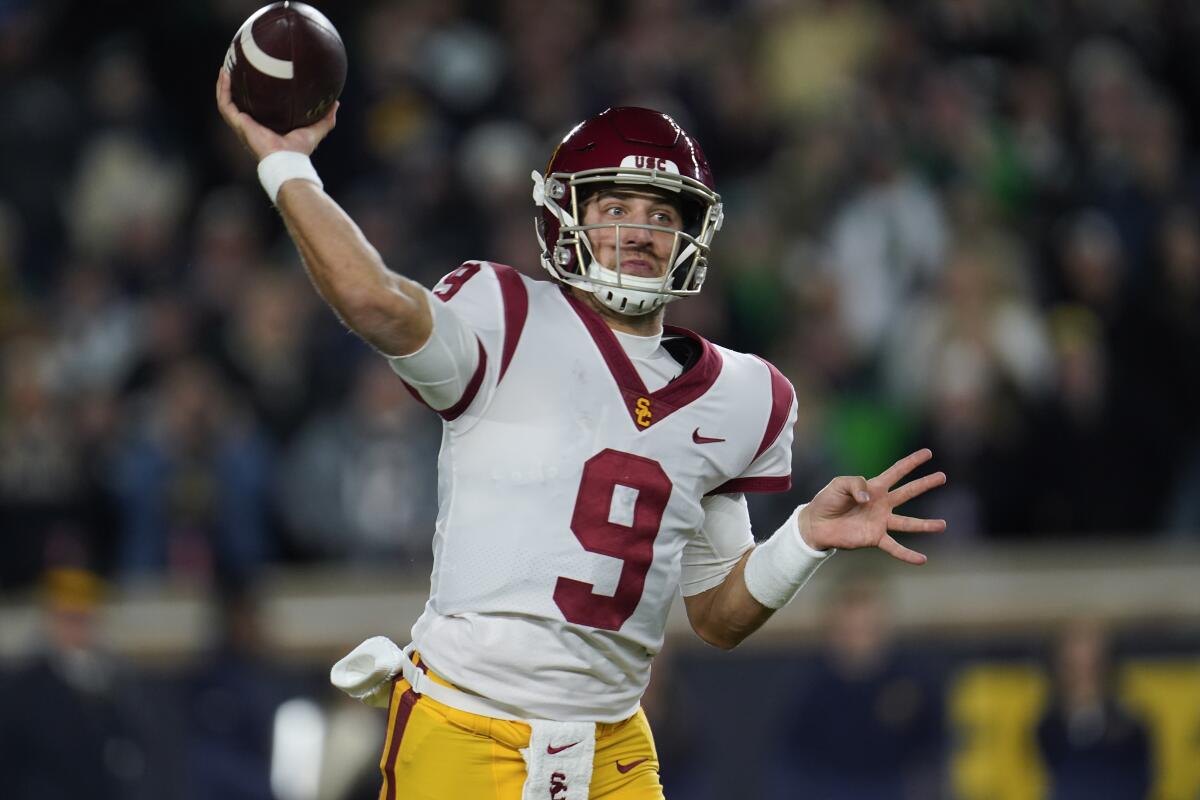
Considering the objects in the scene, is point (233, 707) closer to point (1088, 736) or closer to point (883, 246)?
point (1088, 736)

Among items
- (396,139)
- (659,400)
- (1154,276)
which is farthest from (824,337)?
(659,400)

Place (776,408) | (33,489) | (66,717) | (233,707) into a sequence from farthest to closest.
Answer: (33,489) → (233,707) → (66,717) → (776,408)

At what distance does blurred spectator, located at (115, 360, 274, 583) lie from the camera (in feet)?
27.2

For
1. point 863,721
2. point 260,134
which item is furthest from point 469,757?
point 863,721

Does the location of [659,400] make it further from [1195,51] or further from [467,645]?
[1195,51]

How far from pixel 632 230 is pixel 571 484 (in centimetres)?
52

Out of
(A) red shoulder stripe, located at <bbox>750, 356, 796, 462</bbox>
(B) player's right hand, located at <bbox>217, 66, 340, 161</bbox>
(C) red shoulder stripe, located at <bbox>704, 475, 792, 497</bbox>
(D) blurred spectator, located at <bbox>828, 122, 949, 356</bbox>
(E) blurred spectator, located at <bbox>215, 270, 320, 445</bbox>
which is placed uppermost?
(D) blurred spectator, located at <bbox>828, 122, 949, 356</bbox>

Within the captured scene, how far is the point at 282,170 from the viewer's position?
3.46 metres

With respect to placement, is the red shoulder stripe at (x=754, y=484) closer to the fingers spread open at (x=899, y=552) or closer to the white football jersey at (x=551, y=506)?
the white football jersey at (x=551, y=506)

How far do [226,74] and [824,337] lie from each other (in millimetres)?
5528

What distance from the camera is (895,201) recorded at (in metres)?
9.44

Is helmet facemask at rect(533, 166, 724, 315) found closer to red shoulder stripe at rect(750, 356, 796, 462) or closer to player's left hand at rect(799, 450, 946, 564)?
red shoulder stripe at rect(750, 356, 796, 462)

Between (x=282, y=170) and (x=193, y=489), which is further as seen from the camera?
(x=193, y=489)

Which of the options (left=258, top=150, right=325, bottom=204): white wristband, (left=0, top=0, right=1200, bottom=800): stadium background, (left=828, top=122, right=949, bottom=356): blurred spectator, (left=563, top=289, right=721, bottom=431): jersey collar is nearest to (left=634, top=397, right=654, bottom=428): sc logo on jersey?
(left=563, top=289, right=721, bottom=431): jersey collar
